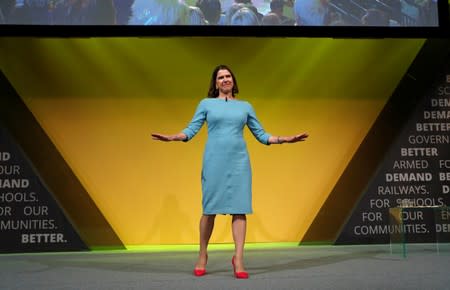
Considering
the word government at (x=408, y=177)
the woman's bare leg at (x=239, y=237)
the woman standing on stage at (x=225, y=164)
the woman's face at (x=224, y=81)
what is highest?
the woman's face at (x=224, y=81)

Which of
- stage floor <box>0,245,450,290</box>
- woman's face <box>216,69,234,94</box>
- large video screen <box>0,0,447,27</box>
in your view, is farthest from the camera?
large video screen <box>0,0,447,27</box>

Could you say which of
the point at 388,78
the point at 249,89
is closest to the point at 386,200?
the point at 388,78

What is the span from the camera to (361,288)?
2.23 metres

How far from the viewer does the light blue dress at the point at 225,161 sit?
2.73m

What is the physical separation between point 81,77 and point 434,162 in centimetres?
372

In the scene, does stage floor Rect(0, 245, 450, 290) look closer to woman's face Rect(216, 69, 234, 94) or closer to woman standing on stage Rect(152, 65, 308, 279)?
woman standing on stage Rect(152, 65, 308, 279)

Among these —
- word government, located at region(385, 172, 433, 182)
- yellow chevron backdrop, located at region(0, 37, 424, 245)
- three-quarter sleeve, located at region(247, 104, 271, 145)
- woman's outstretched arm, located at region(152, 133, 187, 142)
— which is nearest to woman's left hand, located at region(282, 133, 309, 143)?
three-quarter sleeve, located at region(247, 104, 271, 145)

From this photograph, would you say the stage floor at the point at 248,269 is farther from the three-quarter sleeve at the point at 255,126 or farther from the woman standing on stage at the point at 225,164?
the three-quarter sleeve at the point at 255,126

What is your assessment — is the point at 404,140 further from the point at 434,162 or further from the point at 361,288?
the point at 361,288

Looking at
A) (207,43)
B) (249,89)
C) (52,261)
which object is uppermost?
(207,43)

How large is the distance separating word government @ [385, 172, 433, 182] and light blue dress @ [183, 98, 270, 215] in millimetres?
2669

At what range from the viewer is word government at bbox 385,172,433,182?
16.3 feet

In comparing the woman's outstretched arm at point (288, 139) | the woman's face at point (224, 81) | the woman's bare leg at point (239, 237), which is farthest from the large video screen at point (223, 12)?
the woman's bare leg at point (239, 237)

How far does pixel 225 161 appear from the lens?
2.76 m
